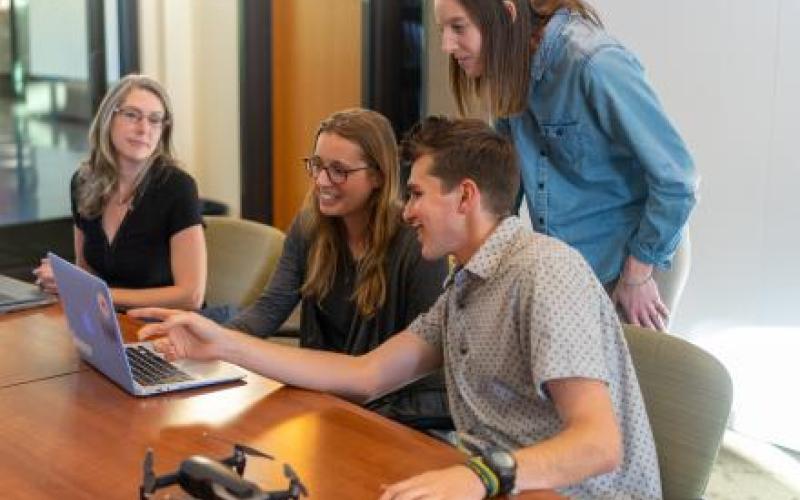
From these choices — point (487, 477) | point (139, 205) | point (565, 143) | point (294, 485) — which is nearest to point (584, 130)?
point (565, 143)

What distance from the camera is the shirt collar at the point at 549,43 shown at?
2100 mm

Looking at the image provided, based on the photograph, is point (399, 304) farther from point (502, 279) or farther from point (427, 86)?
point (427, 86)

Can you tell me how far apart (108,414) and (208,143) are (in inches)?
123

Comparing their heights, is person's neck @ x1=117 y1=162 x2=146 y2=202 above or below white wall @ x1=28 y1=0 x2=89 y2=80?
below

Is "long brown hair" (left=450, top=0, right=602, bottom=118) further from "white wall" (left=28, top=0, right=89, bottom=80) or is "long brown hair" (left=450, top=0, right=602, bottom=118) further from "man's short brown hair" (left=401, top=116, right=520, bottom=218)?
"white wall" (left=28, top=0, right=89, bottom=80)

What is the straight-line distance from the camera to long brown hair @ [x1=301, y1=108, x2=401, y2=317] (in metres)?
2.23

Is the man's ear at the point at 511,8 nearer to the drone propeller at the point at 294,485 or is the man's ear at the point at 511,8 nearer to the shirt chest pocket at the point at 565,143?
the shirt chest pocket at the point at 565,143

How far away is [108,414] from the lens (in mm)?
1687

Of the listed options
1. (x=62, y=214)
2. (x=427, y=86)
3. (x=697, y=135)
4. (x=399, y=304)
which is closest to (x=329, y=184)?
(x=399, y=304)

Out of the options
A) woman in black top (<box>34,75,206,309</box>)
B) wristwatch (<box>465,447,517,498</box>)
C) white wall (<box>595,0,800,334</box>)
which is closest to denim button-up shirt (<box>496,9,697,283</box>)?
wristwatch (<box>465,447,517,498</box>)

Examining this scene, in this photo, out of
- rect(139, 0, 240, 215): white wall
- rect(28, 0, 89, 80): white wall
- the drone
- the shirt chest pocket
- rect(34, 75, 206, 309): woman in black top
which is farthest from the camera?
rect(139, 0, 240, 215): white wall

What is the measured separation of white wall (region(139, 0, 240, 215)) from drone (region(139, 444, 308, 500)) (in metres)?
3.39

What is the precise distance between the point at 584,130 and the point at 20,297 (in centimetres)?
137

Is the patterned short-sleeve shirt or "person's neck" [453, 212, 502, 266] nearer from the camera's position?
the patterned short-sleeve shirt
